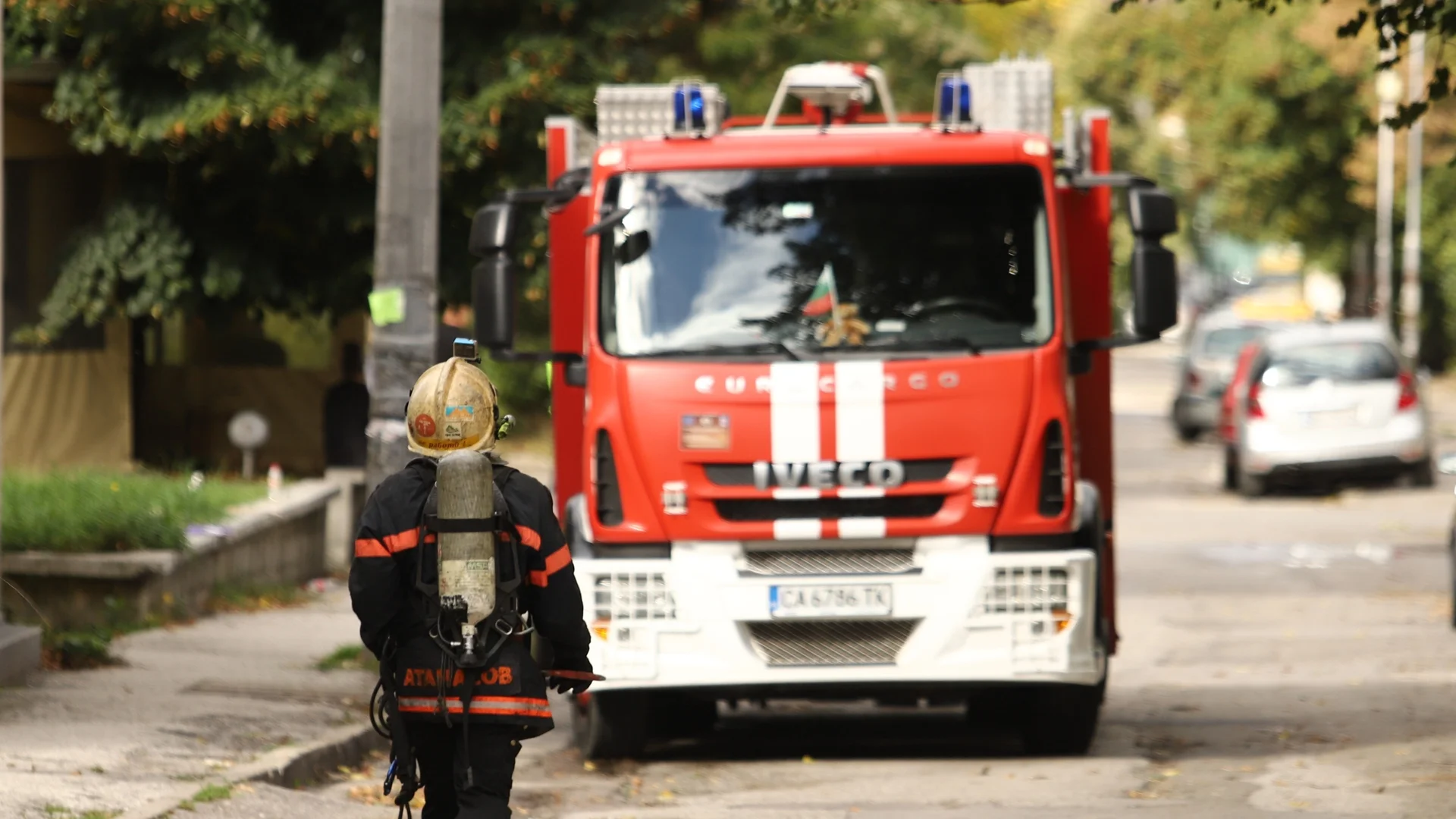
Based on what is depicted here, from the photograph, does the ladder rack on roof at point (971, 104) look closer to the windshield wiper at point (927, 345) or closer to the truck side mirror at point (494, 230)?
the truck side mirror at point (494, 230)

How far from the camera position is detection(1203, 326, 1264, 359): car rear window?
3438 centimetres

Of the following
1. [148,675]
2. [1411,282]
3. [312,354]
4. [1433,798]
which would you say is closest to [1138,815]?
[1433,798]

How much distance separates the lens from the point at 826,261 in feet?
33.0

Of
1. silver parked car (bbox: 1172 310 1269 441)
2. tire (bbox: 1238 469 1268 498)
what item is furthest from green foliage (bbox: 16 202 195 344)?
silver parked car (bbox: 1172 310 1269 441)

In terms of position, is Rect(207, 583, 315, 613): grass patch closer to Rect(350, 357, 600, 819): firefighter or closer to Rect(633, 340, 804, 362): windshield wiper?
Rect(633, 340, 804, 362): windshield wiper

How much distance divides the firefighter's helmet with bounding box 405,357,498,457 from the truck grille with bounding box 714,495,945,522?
3.75m

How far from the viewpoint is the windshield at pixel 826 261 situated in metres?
9.95

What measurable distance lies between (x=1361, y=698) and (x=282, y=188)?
9480mm

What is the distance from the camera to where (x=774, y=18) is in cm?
1232

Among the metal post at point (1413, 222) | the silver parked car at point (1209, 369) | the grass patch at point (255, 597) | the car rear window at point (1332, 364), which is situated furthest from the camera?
the metal post at point (1413, 222)

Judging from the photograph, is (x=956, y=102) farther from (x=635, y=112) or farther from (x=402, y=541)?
(x=402, y=541)

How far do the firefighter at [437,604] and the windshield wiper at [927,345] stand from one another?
3847 mm

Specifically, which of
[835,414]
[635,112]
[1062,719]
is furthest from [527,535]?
[635,112]

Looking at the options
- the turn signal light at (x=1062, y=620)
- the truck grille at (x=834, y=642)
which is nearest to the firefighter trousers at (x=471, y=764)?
the truck grille at (x=834, y=642)
